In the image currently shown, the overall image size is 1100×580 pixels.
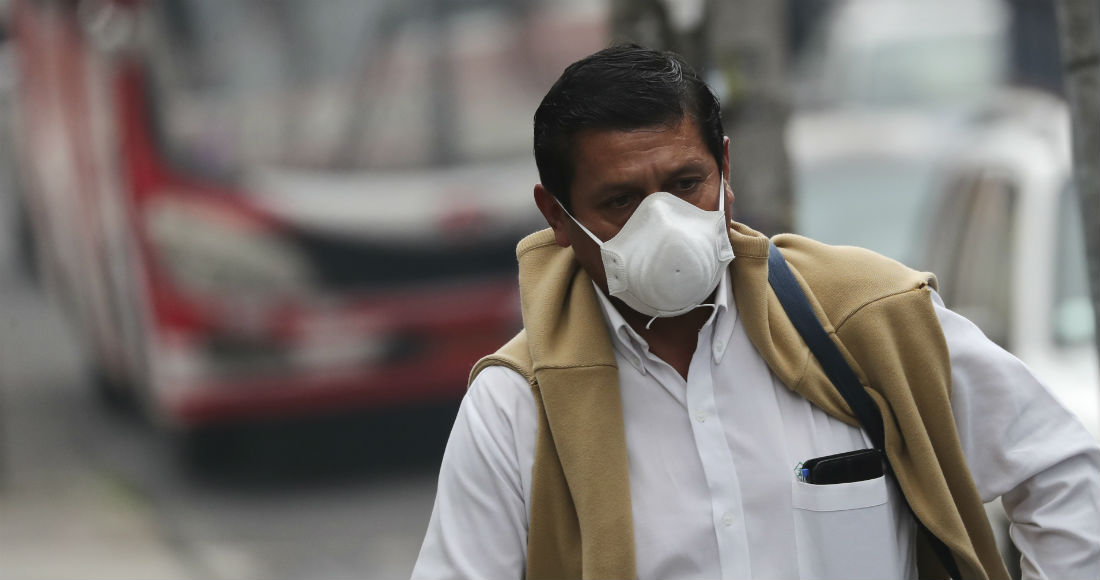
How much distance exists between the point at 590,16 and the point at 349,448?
9.17ft

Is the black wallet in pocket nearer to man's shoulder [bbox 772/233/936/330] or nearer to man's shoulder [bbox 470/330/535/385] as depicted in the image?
man's shoulder [bbox 772/233/936/330]

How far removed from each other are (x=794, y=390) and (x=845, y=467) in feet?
0.40

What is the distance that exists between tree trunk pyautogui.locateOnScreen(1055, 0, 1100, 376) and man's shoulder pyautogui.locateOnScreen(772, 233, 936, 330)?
2.56 ft

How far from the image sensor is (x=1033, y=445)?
213 cm

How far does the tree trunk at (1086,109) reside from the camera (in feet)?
9.34

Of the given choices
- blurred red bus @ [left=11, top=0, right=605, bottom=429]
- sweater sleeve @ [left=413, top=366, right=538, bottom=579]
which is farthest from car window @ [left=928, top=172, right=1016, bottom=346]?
sweater sleeve @ [left=413, top=366, right=538, bottom=579]

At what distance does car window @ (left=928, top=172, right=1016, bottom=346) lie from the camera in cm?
574

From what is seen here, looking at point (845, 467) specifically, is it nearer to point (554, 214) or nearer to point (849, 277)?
point (849, 277)

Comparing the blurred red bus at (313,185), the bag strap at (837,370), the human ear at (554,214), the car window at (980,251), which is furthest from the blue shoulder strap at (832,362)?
the blurred red bus at (313,185)

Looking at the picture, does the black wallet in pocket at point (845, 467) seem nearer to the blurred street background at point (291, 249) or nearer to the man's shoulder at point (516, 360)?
the man's shoulder at point (516, 360)

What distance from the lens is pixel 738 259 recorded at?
2.23 meters

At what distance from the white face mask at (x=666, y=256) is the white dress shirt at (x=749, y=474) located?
0.18 feet

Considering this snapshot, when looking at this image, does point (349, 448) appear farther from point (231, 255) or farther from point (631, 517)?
point (631, 517)

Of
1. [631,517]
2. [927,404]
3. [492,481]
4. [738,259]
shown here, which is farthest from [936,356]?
[492,481]
